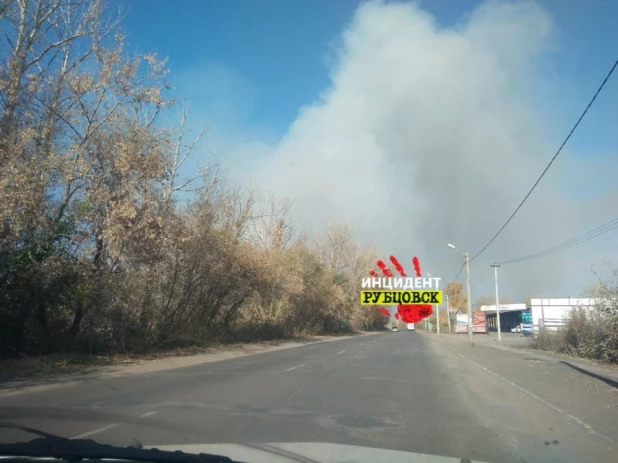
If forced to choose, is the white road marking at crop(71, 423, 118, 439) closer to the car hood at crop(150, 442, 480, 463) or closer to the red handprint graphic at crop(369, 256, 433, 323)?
the car hood at crop(150, 442, 480, 463)

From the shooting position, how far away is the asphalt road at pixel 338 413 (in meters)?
7.64

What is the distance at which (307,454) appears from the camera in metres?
6.05

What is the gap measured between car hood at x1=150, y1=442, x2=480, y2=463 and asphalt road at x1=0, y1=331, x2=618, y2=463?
0.85 m

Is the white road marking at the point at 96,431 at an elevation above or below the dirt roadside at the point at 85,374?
below

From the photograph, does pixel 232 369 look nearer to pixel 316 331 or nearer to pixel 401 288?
pixel 316 331

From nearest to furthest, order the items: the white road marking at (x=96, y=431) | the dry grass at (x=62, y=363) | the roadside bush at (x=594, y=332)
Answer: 1. the white road marking at (x=96, y=431)
2. the dry grass at (x=62, y=363)
3. the roadside bush at (x=594, y=332)

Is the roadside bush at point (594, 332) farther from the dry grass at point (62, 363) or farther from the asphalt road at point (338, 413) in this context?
the dry grass at point (62, 363)

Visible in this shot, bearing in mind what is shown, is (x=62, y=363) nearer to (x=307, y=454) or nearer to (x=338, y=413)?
(x=338, y=413)

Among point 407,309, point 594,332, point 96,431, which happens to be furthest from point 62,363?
point 407,309

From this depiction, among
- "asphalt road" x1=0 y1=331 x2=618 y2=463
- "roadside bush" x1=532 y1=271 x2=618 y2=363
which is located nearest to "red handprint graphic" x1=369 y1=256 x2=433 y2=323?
"roadside bush" x1=532 y1=271 x2=618 y2=363

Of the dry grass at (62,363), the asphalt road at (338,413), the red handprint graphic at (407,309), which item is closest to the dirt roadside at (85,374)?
the dry grass at (62,363)

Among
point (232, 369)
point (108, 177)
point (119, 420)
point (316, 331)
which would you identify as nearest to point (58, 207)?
point (108, 177)

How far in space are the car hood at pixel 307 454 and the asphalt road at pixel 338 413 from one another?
0.85 meters

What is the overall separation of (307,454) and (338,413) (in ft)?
13.8
